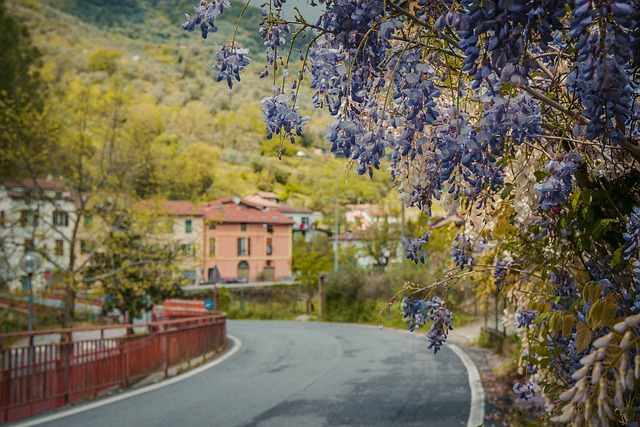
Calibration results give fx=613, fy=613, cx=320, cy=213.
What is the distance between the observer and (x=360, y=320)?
33250 mm

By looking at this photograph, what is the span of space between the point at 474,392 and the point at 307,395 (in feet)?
9.59

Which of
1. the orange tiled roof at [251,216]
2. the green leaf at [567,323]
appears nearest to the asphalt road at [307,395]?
the green leaf at [567,323]

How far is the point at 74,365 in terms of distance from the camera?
33.3 feet

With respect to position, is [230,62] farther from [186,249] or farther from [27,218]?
[27,218]

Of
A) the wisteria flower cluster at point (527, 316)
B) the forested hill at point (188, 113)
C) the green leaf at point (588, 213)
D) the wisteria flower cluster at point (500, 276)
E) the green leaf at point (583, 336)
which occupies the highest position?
the forested hill at point (188, 113)

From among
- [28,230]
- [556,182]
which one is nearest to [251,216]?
[28,230]

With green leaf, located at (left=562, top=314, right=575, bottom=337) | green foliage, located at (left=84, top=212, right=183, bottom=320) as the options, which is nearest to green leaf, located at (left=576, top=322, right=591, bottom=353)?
green leaf, located at (left=562, top=314, right=575, bottom=337)

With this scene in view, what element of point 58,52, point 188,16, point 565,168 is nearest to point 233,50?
point 188,16

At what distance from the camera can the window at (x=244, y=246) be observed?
6788 cm

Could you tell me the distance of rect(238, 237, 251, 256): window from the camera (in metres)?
67.9

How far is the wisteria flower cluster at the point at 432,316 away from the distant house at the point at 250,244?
61.4 m

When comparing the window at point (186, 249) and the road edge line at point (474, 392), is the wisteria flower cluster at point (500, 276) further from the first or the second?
the window at point (186, 249)

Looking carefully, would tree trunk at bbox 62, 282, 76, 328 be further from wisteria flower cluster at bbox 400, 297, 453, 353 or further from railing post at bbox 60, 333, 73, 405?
wisteria flower cluster at bbox 400, 297, 453, 353

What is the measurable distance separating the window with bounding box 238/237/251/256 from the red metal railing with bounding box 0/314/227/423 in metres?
53.1
